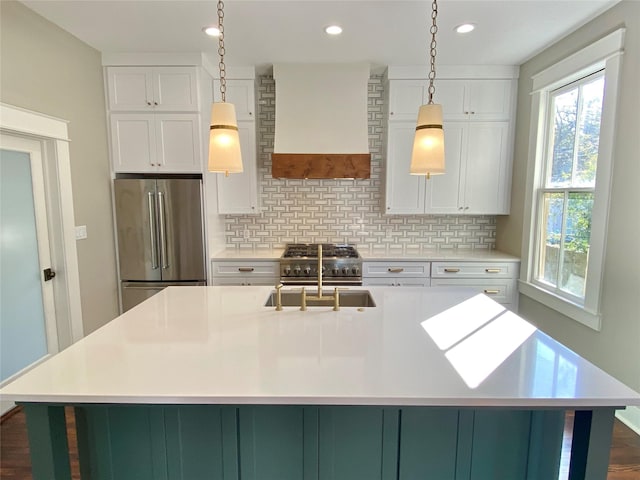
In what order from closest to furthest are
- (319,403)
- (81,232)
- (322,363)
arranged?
(319,403)
(322,363)
(81,232)

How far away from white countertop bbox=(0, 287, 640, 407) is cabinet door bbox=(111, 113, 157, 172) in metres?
1.92

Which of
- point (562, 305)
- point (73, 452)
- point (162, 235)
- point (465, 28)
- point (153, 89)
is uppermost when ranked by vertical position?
point (465, 28)

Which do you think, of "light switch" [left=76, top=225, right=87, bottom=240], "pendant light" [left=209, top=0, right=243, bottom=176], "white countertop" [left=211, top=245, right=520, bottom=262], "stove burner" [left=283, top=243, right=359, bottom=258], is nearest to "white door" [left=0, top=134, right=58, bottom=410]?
"light switch" [left=76, top=225, right=87, bottom=240]

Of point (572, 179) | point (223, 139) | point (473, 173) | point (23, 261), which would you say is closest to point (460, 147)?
point (473, 173)

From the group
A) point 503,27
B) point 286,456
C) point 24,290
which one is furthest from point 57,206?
point 503,27

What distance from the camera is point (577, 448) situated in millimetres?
1201

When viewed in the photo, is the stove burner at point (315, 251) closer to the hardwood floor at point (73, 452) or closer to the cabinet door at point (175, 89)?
the cabinet door at point (175, 89)

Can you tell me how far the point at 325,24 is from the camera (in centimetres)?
254

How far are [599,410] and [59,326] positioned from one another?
3422mm

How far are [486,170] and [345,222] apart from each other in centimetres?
158

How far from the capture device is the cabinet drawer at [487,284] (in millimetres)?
3371

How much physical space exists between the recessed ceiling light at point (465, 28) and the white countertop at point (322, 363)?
2113 mm

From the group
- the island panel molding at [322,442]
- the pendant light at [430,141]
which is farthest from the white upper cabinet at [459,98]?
the island panel molding at [322,442]

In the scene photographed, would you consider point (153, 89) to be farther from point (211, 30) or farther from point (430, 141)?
point (430, 141)
